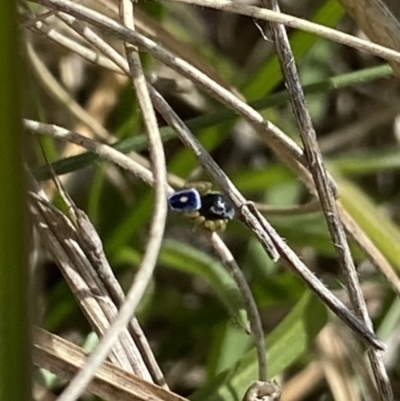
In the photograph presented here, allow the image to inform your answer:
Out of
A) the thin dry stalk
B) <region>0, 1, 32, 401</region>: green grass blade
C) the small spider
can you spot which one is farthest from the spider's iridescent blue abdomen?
<region>0, 1, 32, 401</region>: green grass blade

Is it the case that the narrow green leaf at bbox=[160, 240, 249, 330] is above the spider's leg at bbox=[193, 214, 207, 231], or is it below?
below

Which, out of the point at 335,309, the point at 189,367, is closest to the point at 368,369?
the point at 189,367

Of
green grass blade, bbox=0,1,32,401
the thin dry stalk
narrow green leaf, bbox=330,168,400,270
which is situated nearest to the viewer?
green grass blade, bbox=0,1,32,401

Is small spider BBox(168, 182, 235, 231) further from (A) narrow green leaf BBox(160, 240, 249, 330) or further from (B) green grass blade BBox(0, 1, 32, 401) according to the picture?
(B) green grass blade BBox(0, 1, 32, 401)

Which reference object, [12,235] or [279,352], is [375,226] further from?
[12,235]

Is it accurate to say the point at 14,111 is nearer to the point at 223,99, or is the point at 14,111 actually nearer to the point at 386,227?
the point at 223,99

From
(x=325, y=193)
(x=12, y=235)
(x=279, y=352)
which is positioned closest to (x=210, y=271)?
(x=279, y=352)

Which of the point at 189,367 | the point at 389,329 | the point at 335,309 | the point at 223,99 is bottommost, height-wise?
the point at 189,367

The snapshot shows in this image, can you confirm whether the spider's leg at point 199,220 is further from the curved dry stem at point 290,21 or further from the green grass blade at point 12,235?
the green grass blade at point 12,235
